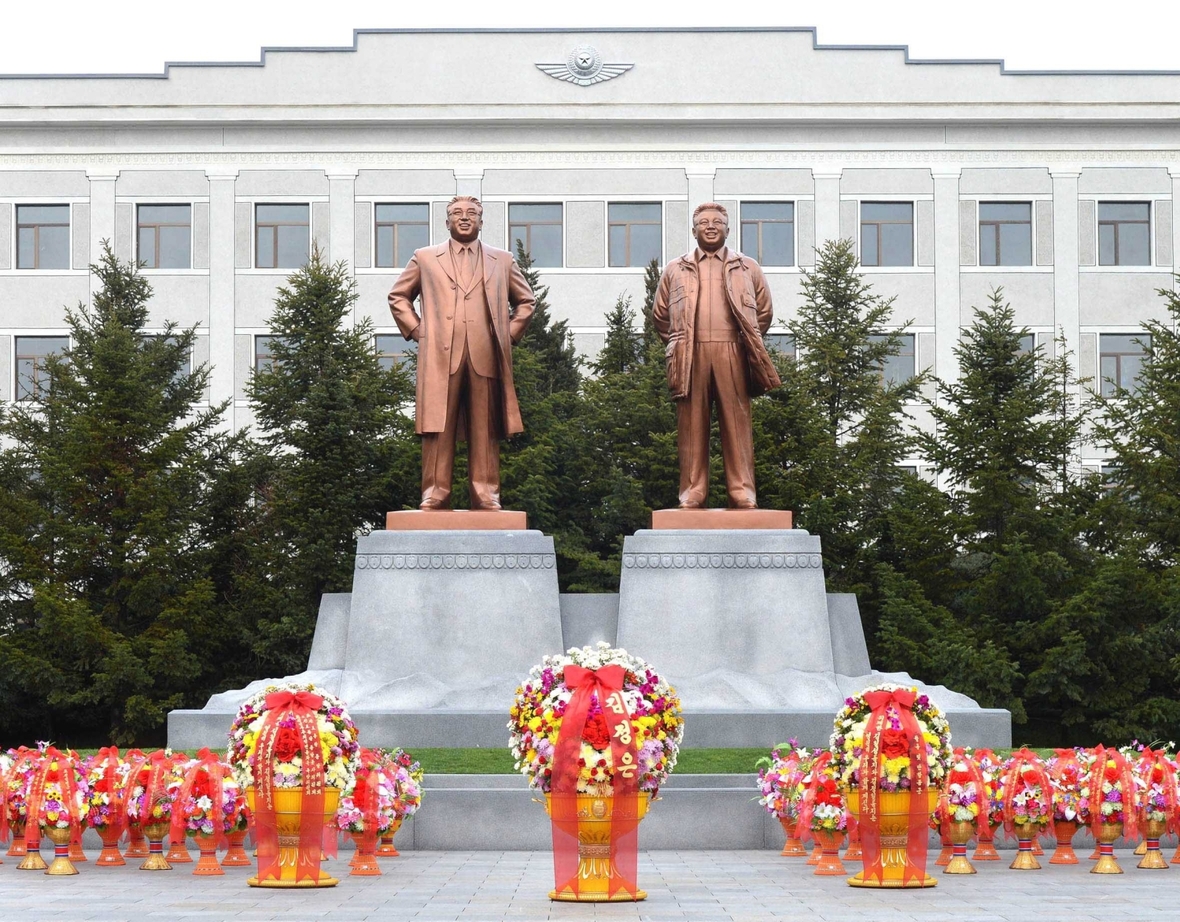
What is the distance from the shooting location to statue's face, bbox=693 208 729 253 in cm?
1441

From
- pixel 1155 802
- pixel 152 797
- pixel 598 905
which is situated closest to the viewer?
pixel 598 905

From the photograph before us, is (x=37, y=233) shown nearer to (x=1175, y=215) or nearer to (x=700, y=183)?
(x=700, y=183)

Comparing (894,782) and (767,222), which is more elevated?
(767,222)

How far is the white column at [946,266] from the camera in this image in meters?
35.8

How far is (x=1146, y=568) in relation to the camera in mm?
23328

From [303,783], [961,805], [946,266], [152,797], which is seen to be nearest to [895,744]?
[961,805]

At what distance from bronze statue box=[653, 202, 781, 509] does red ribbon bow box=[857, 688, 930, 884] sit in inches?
212

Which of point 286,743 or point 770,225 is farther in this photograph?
point 770,225

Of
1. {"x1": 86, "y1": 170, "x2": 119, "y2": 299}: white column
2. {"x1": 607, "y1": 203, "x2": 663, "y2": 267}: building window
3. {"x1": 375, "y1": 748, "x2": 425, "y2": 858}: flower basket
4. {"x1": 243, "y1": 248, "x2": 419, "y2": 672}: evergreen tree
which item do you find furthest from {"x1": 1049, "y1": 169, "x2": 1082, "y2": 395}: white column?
{"x1": 375, "y1": 748, "x2": 425, "y2": 858}: flower basket

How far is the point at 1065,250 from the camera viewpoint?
3597 centimetres

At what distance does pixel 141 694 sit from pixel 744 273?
11798 millimetres

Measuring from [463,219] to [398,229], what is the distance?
2195 centimetres

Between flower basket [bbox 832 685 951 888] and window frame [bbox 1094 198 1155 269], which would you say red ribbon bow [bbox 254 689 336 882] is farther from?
window frame [bbox 1094 198 1155 269]

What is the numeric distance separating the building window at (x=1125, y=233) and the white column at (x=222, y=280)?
59.4ft
